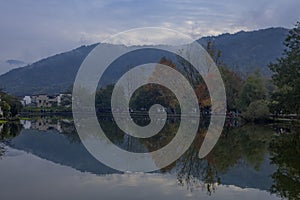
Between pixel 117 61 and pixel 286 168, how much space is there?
8186cm

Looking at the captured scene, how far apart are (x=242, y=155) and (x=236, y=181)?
517 cm

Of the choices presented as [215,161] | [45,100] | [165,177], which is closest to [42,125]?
[215,161]

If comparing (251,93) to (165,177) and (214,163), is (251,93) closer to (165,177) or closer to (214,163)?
(214,163)

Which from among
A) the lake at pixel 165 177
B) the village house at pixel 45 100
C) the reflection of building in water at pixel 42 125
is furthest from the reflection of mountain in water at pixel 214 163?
the village house at pixel 45 100

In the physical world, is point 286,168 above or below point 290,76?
below

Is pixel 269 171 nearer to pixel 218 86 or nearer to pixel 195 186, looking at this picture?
pixel 195 186

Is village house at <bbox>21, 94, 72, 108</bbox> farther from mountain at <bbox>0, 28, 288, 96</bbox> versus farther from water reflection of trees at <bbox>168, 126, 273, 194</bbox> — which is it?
water reflection of trees at <bbox>168, 126, 273, 194</bbox>

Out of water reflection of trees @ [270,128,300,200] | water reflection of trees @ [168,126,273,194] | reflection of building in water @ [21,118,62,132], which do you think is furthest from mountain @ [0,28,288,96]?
water reflection of trees @ [270,128,300,200]

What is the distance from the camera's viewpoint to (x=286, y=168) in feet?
40.1

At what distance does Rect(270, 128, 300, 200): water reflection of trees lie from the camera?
362 inches

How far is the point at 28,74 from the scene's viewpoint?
156 metres

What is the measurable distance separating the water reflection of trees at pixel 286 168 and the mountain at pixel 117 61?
5223cm

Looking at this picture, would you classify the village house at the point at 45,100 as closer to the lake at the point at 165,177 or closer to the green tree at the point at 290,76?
the green tree at the point at 290,76

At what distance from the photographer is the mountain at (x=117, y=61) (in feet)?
323
